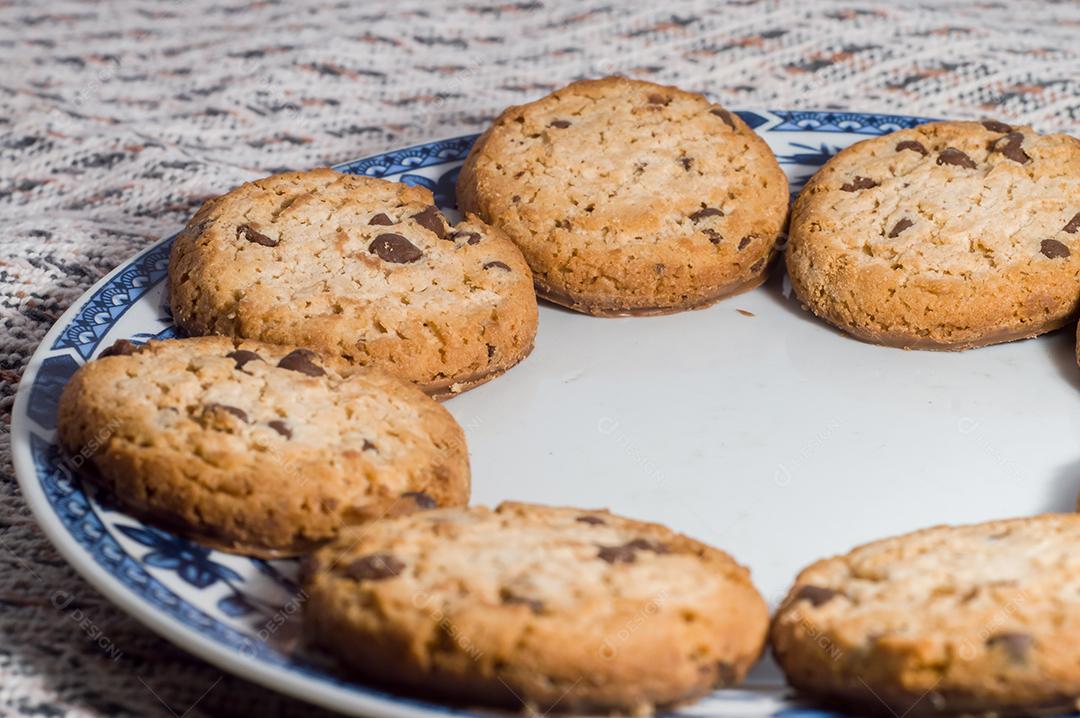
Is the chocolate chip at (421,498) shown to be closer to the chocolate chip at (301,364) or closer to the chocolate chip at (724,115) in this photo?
the chocolate chip at (301,364)

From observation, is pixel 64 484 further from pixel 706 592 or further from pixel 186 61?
pixel 186 61

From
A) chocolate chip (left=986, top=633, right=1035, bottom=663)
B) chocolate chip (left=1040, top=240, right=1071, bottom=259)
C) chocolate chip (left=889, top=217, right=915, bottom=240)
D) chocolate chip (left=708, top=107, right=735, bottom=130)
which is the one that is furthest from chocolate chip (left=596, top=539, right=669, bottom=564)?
chocolate chip (left=708, top=107, right=735, bottom=130)

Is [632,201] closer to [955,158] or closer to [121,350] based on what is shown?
[955,158]

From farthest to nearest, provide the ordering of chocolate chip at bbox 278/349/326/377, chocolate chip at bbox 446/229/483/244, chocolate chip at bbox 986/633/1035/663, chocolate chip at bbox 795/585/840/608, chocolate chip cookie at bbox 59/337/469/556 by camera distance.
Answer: chocolate chip at bbox 446/229/483/244
chocolate chip at bbox 278/349/326/377
chocolate chip cookie at bbox 59/337/469/556
chocolate chip at bbox 795/585/840/608
chocolate chip at bbox 986/633/1035/663

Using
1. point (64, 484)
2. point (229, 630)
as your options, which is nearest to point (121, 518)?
point (64, 484)

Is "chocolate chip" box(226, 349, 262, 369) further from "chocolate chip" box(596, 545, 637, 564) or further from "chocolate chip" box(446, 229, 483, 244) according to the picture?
"chocolate chip" box(596, 545, 637, 564)

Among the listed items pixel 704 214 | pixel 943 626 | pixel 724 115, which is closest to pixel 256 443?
pixel 943 626
